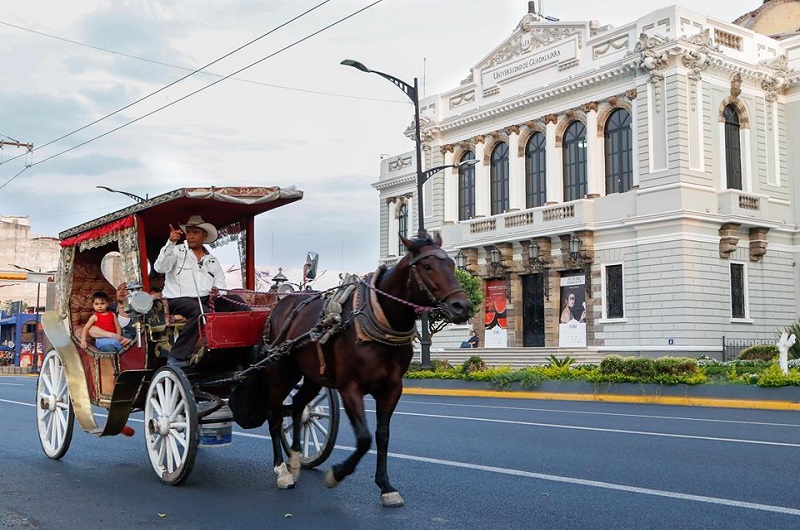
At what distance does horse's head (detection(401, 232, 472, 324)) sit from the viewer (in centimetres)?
605

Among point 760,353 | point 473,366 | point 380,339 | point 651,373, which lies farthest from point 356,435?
point 760,353

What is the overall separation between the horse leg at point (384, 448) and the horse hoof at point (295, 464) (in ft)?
4.02

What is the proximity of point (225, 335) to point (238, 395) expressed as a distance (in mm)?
572

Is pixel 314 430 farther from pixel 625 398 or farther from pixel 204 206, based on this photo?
pixel 625 398

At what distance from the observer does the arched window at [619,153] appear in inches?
1329

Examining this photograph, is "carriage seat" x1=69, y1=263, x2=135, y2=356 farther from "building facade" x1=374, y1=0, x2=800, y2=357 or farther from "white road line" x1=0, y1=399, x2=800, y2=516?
"building facade" x1=374, y1=0, x2=800, y2=357

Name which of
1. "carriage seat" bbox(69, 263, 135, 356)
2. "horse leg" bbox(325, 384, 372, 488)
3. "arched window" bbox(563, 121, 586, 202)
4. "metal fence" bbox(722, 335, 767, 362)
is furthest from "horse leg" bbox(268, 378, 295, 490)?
"arched window" bbox(563, 121, 586, 202)

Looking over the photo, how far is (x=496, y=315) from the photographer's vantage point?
3794cm

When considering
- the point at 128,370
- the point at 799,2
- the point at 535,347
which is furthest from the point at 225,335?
the point at 799,2

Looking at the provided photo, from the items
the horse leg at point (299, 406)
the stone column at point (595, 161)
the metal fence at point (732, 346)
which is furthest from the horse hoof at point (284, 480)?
the stone column at point (595, 161)

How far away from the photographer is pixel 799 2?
134 feet

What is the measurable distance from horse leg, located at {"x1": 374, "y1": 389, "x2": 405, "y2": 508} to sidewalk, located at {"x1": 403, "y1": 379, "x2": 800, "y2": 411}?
41.9 ft

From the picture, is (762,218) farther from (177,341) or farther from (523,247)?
(177,341)

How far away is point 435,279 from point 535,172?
106ft
